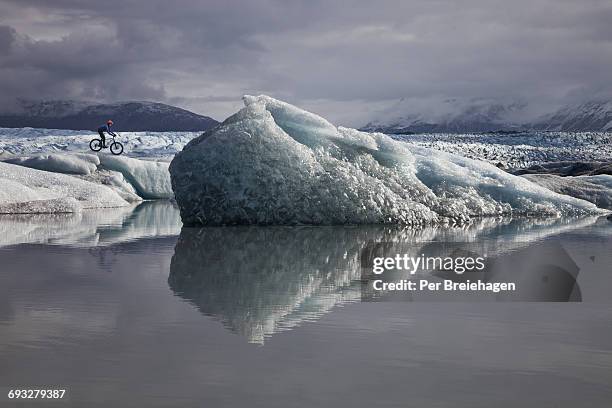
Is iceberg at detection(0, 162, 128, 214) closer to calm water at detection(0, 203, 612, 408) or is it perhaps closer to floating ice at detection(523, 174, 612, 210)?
calm water at detection(0, 203, 612, 408)

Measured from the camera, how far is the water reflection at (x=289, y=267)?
8.98 m

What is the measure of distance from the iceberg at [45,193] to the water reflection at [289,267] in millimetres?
9295

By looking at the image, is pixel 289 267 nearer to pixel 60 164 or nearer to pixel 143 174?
pixel 60 164

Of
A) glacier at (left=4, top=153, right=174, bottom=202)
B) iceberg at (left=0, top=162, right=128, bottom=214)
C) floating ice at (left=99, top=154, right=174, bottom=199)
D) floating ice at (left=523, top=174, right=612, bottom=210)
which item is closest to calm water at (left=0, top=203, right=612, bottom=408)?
iceberg at (left=0, top=162, right=128, bottom=214)

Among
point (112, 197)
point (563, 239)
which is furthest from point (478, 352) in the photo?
point (112, 197)

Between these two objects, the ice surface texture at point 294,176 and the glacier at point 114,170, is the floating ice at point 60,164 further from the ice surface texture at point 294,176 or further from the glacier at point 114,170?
the ice surface texture at point 294,176

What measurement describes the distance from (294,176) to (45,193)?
12426 millimetres

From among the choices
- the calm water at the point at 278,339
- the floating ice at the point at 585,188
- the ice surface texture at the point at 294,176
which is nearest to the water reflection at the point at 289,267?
the calm water at the point at 278,339

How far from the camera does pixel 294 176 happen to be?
21922 mm

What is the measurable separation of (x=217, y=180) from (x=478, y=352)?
15.6 metres

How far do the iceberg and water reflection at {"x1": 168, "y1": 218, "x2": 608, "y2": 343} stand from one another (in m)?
9.29

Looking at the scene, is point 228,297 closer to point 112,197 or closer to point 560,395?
point 560,395

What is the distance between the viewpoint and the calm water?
587cm

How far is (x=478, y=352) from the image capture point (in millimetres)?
7125
